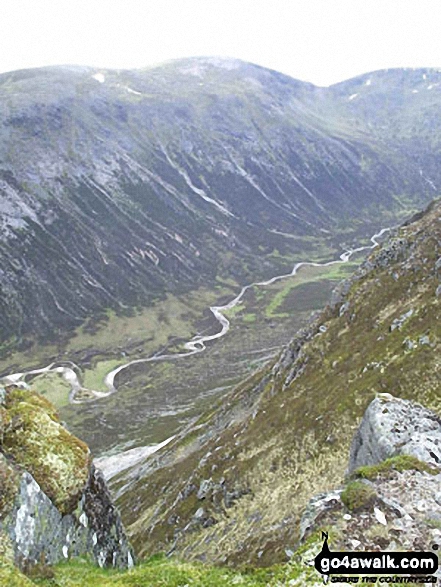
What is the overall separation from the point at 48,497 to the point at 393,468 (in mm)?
15999

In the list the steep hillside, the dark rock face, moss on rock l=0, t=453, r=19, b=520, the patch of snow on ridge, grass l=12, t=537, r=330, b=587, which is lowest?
the patch of snow on ridge

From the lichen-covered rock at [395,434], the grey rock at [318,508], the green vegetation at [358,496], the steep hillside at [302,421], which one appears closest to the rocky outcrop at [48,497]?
the steep hillside at [302,421]

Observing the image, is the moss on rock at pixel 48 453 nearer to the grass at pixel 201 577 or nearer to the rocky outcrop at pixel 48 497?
the rocky outcrop at pixel 48 497

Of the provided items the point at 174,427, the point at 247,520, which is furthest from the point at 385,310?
the point at 174,427

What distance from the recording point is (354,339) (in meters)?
69.3

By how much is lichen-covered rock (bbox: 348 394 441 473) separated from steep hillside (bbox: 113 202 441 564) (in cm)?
721

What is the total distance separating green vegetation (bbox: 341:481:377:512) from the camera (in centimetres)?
1889

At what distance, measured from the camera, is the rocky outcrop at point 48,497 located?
21359 mm

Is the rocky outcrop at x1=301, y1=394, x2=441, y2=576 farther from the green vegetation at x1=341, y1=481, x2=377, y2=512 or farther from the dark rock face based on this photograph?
the dark rock face

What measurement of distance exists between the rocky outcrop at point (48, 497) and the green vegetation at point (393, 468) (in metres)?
13.7

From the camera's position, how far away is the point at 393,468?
72.4 ft

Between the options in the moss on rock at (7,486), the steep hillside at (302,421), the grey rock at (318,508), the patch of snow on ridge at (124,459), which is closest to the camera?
the grey rock at (318,508)

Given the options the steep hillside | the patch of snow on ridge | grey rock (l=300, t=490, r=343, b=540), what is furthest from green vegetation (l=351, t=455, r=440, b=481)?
the patch of snow on ridge

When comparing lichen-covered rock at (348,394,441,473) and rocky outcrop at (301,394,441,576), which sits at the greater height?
rocky outcrop at (301,394,441,576)
